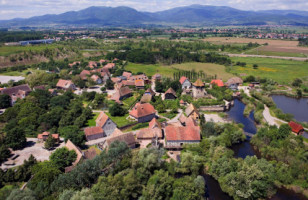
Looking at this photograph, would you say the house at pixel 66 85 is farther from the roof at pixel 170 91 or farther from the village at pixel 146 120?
the roof at pixel 170 91

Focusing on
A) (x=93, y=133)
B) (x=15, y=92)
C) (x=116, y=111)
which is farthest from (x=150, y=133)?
(x=15, y=92)

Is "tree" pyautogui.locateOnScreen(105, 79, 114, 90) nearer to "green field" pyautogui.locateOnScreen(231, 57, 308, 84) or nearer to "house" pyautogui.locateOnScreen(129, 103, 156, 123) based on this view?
"house" pyautogui.locateOnScreen(129, 103, 156, 123)

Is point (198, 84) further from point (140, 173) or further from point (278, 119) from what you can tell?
point (140, 173)

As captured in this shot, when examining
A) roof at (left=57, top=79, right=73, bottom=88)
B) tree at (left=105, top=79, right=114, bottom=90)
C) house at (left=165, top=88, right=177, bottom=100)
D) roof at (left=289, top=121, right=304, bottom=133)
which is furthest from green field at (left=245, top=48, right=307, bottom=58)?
roof at (left=57, top=79, right=73, bottom=88)

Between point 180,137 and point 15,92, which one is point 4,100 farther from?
point 180,137

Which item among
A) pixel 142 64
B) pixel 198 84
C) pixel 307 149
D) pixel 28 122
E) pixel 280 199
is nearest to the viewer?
pixel 280 199

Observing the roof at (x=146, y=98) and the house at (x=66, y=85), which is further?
the house at (x=66, y=85)

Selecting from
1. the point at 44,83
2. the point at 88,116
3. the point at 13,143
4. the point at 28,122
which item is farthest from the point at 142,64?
the point at 13,143

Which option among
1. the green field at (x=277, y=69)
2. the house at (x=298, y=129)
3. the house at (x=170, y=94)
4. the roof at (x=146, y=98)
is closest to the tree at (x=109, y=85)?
the roof at (x=146, y=98)
